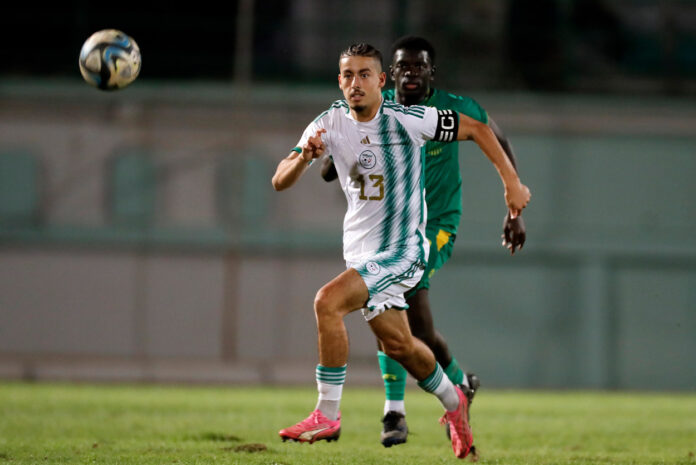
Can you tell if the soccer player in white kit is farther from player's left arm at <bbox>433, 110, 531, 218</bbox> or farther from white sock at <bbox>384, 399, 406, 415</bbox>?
white sock at <bbox>384, 399, 406, 415</bbox>

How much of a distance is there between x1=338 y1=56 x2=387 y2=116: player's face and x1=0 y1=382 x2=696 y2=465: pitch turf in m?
2.09

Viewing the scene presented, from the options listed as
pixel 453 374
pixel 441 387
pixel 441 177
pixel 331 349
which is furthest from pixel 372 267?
pixel 453 374

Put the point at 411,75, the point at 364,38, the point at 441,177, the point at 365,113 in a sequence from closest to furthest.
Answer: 1. the point at 365,113
2. the point at 411,75
3. the point at 441,177
4. the point at 364,38

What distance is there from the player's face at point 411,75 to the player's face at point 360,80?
0.94m

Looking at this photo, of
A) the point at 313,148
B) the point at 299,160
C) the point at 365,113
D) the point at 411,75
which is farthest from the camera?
the point at 411,75

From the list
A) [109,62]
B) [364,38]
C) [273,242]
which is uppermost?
[364,38]

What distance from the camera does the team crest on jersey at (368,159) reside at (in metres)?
6.19

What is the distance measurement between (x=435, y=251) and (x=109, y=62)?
2.48 metres

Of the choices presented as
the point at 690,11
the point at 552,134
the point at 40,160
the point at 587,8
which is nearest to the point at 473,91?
the point at 552,134

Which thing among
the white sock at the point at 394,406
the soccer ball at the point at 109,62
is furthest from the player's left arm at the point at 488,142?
the soccer ball at the point at 109,62

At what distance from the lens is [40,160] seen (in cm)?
1962

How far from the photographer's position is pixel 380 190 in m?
6.23

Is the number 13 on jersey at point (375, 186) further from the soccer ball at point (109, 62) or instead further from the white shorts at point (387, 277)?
the soccer ball at point (109, 62)

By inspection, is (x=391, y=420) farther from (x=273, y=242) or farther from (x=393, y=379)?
(x=273, y=242)
